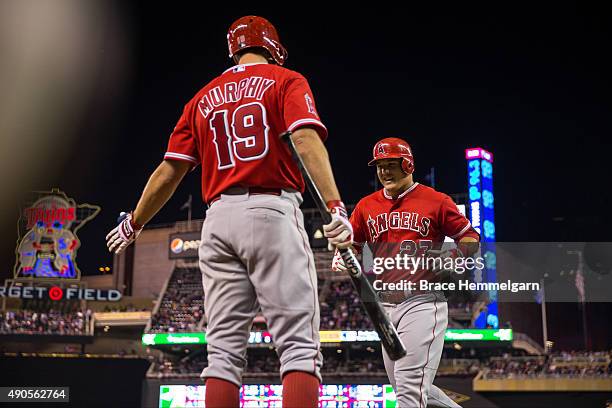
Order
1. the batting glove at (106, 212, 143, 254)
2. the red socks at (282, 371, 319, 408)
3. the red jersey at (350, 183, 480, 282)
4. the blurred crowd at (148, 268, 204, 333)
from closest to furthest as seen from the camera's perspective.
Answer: the red socks at (282, 371, 319, 408), the batting glove at (106, 212, 143, 254), the red jersey at (350, 183, 480, 282), the blurred crowd at (148, 268, 204, 333)

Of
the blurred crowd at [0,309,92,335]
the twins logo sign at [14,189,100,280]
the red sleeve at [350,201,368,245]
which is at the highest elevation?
the twins logo sign at [14,189,100,280]

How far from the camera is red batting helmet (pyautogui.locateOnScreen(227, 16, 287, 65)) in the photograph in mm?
3389

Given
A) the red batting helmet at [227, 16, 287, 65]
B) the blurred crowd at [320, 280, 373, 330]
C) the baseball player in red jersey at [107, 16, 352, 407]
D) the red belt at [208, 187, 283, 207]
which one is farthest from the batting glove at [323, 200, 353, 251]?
the blurred crowd at [320, 280, 373, 330]

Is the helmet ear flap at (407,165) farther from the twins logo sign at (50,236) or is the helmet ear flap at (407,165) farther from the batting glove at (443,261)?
the twins logo sign at (50,236)

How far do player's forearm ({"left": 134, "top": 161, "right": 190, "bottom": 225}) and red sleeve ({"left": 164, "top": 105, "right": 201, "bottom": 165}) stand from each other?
0.12 feet

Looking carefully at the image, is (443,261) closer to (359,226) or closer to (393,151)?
(359,226)

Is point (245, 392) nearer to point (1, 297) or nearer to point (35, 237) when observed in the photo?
point (35, 237)

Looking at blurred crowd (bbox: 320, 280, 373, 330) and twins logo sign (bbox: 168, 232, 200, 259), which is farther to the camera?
twins logo sign (bbox: 168, 232, 200, 259)

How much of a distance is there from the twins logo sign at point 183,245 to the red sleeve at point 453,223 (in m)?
29.2

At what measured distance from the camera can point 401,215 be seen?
17.1ft

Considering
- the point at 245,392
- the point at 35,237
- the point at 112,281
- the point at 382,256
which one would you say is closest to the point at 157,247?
the point at 112,281

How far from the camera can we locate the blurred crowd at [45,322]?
32531mm

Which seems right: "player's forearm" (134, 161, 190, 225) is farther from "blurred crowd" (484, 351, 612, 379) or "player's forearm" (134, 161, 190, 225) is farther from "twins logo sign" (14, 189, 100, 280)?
"twins logo sign" (14, 189, 100, 280)

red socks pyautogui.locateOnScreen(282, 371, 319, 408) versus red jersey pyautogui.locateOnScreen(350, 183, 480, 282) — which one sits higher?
red jersey pyautogui.locateOnScreen(350, 183, 480, 282)
